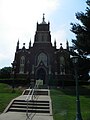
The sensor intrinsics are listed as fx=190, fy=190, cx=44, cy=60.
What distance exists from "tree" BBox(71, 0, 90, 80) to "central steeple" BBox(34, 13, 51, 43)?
23.3 meters

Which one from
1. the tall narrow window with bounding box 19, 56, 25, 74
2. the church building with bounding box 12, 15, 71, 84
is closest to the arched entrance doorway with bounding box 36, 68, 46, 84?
the church building with bounding box 12, 15, 71, 84

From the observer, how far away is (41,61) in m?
46.0

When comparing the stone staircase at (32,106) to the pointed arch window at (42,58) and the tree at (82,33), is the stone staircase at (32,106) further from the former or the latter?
the pointed arch window at (42,58)

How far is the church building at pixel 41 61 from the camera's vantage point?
45.2m

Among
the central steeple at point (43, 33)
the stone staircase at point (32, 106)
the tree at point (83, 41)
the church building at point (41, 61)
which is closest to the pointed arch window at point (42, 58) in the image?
the church building at point (41, 61)

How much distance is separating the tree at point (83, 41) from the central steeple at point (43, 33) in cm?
2330

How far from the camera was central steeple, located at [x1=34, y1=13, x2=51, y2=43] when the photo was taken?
169 ft

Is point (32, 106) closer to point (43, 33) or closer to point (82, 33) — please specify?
point (82, 33)

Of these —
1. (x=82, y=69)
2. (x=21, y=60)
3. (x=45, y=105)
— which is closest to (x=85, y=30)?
(x=82, y=69)

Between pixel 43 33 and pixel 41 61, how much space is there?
10.2 meters

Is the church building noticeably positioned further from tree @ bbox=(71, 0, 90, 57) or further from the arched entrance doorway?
tree @ bbox=(71, 0, 90, 57)

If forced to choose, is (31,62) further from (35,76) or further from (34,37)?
(34,37)

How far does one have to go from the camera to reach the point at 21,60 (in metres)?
48.2

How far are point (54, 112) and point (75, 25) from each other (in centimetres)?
1796
